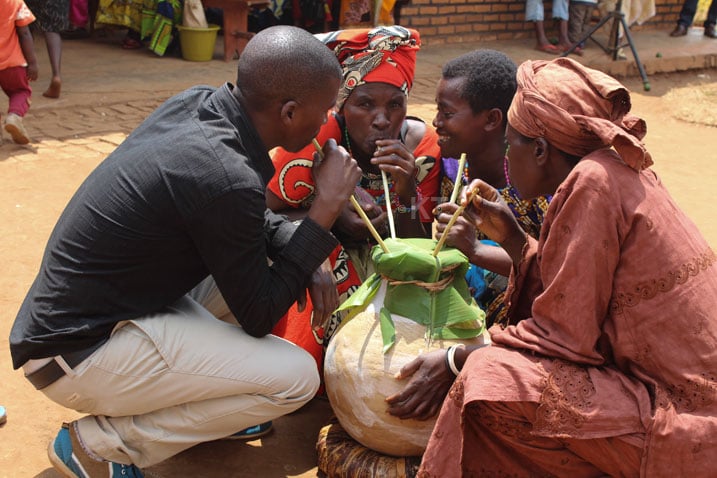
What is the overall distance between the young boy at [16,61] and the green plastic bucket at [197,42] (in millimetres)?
2601

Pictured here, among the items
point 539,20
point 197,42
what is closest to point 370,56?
point 197,42

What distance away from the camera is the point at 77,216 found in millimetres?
2533

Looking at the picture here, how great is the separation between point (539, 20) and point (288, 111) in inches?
353

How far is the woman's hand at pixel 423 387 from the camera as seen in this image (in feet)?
8.64

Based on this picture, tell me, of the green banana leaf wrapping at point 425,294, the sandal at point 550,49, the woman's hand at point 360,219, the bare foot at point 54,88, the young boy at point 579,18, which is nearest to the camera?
the green banana leaf wrapping at point 425,294

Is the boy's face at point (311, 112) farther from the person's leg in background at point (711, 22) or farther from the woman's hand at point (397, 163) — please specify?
the person's leg in background at point (711, 22)

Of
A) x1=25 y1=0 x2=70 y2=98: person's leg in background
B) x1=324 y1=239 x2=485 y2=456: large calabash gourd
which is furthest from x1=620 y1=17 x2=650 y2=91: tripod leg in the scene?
x1=324 y1=239 x2=485 y2=456: large calabash gourd

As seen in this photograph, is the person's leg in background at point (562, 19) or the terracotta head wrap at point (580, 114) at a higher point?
the terracotta head wrap at point (580, 114)

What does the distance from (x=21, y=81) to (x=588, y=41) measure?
8169mm

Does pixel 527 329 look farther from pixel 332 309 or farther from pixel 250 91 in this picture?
pixel 250 91

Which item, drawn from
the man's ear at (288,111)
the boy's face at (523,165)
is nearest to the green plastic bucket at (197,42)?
the man's ear at (288,111)

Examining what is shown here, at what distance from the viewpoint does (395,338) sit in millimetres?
2736

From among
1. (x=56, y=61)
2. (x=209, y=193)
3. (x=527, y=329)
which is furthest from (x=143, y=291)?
(x=56, y=61)

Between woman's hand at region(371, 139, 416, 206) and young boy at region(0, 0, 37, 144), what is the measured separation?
12.3ft
